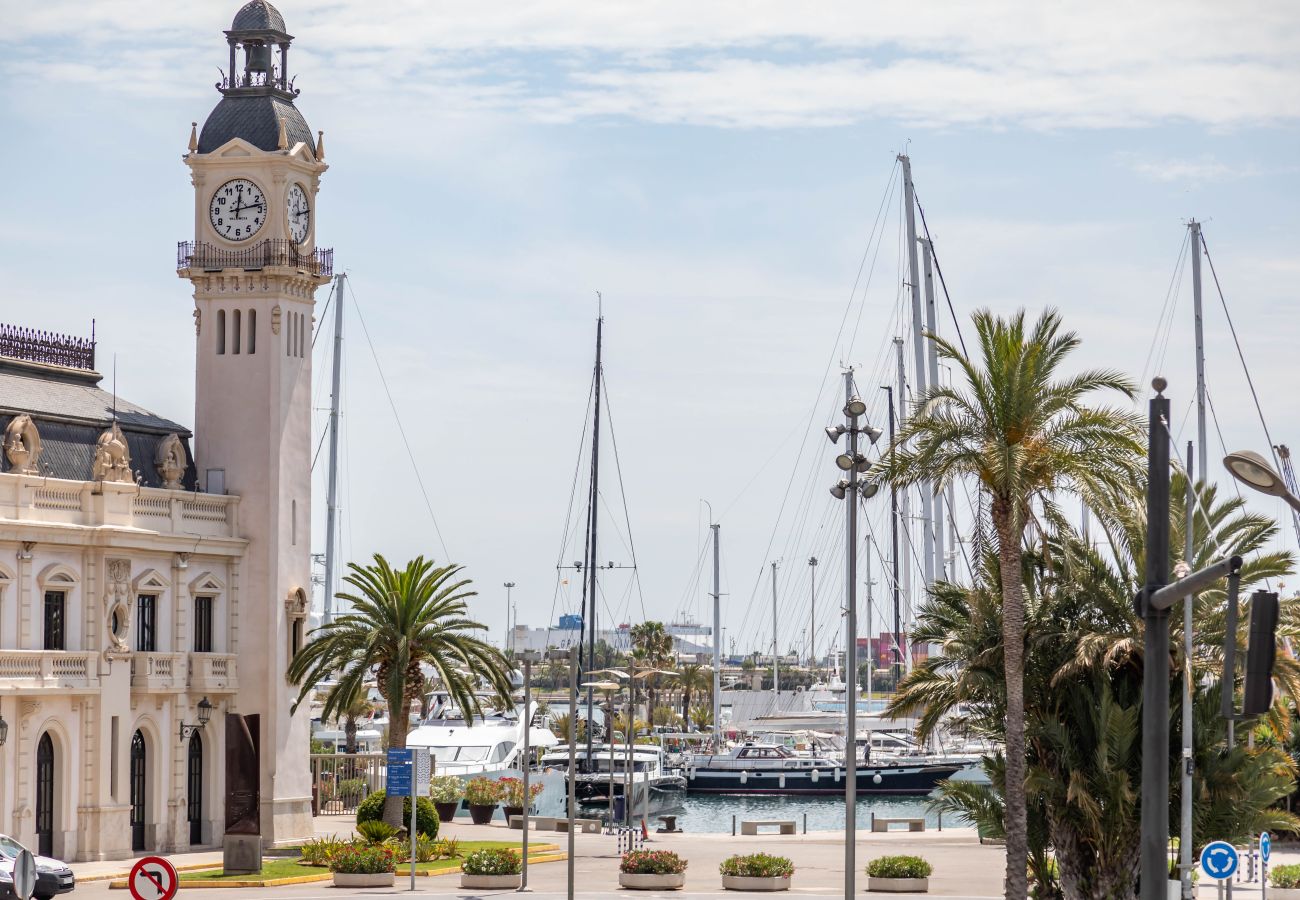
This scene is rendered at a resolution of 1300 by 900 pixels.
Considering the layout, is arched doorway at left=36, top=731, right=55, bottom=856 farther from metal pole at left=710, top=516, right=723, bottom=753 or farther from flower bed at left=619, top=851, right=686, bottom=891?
metal pole at left=710, top=516, right=723, bottom=753

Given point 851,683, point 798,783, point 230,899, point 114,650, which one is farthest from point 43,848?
point 798,783

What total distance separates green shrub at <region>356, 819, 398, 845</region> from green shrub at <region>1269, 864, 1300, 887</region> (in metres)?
21.2

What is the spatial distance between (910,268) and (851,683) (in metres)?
41.8

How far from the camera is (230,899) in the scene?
42000 mm

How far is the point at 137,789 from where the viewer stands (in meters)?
51.6

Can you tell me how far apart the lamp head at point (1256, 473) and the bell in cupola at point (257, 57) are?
4619cm

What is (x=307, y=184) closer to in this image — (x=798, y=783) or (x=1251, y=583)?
(x=1251, y=583)

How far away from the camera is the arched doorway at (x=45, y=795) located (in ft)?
159

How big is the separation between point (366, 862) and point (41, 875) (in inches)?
306

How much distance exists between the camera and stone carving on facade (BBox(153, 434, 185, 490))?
53.8 meters

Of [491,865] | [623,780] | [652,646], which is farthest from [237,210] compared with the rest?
[652,646]

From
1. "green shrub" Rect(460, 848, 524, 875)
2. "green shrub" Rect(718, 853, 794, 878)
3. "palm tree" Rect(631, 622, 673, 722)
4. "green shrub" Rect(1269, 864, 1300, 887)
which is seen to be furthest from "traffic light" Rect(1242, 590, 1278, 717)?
"palm tree" Rect(631, 622, 673, 722)

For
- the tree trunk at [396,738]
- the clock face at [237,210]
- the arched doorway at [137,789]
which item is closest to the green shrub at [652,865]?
the tree trunk at [396,738]

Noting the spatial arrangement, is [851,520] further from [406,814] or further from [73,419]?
[73,419]
